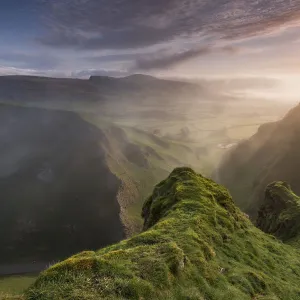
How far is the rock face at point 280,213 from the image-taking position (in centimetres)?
6056

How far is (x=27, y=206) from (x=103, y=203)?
3728 centimetres

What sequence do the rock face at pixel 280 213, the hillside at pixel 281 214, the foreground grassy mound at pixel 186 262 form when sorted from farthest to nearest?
the rock face at pixel 280 213
the hillside at pixel 281 214
the foreground grassy mound at pixel 186 262

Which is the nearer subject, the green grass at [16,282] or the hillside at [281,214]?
the hillside at [281,214]

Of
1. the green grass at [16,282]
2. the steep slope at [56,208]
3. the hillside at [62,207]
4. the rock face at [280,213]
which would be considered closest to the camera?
the rock face at [280,213]

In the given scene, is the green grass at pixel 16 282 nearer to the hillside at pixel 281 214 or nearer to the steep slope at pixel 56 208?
the steep slope at pixel 56 208

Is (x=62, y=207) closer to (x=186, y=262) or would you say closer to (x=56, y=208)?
(x=56, y=208)

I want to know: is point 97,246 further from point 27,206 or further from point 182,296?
point 182,296

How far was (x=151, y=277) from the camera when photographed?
20.1m

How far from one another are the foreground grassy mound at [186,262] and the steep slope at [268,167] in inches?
3497

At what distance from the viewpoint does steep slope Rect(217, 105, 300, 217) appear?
5448 inches

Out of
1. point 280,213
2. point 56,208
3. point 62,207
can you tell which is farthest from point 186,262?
point 56,208

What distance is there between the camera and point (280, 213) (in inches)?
2623

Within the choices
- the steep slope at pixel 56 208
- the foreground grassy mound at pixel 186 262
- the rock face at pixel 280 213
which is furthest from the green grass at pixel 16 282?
the foreground grassy mound at pixel 186 262

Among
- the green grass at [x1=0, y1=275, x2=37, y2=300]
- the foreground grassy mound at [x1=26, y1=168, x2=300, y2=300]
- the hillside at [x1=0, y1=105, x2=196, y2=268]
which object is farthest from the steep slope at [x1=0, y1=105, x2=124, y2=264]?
the foreground grassy mound at [x1=26, y1=168, x2=300, y2=300]
